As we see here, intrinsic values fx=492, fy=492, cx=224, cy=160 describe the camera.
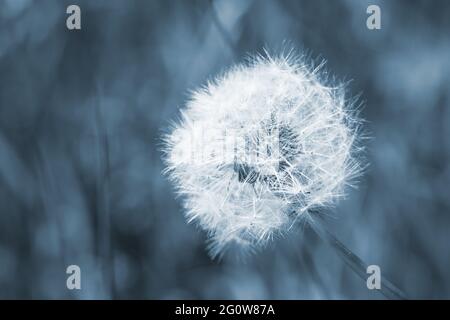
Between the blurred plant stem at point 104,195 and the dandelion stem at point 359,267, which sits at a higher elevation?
the blurred plant stem at point 104,195

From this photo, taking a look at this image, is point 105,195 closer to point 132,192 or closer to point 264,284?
point 132,192

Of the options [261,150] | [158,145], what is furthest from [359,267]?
[158,145]

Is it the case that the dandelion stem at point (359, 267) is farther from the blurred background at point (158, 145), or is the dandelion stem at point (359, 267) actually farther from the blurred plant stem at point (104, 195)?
the blurred plant stem at point (104, 195)

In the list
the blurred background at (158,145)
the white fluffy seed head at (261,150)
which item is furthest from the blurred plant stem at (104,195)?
the white fluffy seed head at (261,150)

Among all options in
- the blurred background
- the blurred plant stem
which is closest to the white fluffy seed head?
the blurred background

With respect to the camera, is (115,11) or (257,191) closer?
(257,191)
